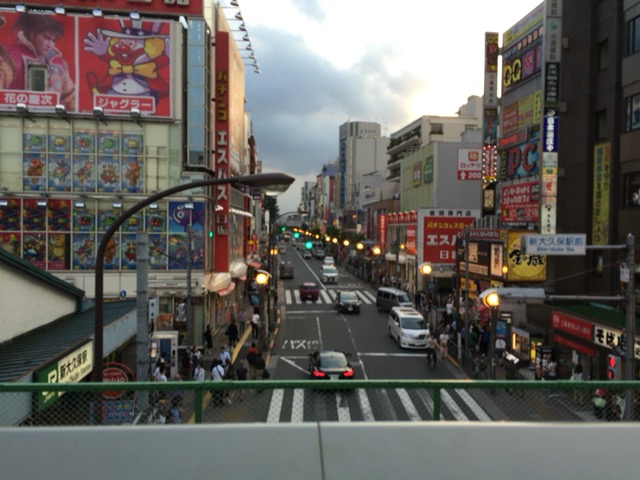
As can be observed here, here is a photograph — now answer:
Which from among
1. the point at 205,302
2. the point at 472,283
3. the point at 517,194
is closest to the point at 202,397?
the point at 205,302

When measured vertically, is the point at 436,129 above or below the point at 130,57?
above

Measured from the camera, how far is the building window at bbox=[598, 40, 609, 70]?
78.9ft

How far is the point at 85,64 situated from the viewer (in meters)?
28.4

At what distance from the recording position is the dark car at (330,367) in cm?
2020

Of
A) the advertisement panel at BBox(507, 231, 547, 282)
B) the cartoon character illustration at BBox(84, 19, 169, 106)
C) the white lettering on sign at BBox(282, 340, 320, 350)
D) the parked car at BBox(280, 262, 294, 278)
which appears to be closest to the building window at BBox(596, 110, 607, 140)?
the advertisement panel at BBox(507, 231, 547, 282)

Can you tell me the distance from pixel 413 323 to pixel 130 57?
19996mm

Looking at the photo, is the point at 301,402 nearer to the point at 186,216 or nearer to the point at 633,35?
the point at 633,35

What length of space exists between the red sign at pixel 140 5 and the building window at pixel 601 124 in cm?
2051

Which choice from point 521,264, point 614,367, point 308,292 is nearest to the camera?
point 614,367

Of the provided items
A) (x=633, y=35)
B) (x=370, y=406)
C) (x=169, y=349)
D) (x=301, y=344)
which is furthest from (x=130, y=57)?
(x=370, y=406)

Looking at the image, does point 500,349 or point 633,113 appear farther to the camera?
point 500,349

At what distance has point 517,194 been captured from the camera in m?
32.2

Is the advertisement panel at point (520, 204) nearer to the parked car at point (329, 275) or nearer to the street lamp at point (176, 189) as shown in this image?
the street lamp at point (176, 189)

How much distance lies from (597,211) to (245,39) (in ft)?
89.6
